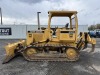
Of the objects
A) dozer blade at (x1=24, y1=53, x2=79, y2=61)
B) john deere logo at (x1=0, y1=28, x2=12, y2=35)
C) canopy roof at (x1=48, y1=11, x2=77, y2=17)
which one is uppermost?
canopy roof at (x1=48, y1=11, x2=77, y2=17)

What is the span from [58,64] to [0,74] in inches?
112

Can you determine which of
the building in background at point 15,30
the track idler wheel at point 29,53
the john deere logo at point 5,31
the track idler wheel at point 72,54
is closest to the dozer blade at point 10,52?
the track idler wheel at point 29,53

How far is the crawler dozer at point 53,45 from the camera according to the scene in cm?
970

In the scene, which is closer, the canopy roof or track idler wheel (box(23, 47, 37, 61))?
track idler wheel (box(23, 47, 37, 61))

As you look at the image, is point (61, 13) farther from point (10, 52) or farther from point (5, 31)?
point (5, 31)

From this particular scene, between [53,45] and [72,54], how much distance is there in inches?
41.9

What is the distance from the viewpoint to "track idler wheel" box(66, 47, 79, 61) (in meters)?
9.65

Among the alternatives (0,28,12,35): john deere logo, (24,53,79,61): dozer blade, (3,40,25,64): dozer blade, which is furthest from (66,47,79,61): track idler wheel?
(0,28,12,35): john deere logo

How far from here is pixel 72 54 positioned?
9.66 metres

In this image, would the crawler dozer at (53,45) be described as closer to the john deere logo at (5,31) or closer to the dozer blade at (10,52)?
the dozer blade at (10,52)

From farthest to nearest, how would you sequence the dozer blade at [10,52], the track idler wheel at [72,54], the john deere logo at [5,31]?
the john deere logo at [5,31] < the dozer blade at [10,52] < the track idler wheel at [72,54]

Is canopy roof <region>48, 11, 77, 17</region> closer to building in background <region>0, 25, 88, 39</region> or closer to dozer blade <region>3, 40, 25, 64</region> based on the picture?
dozer blade <region>3, 40, 25, 64</region>

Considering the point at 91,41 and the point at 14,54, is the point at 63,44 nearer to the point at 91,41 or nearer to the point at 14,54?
the point at 91,41

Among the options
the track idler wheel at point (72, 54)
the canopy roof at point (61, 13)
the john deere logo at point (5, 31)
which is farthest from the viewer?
the john deere logo at point (5, 31)
